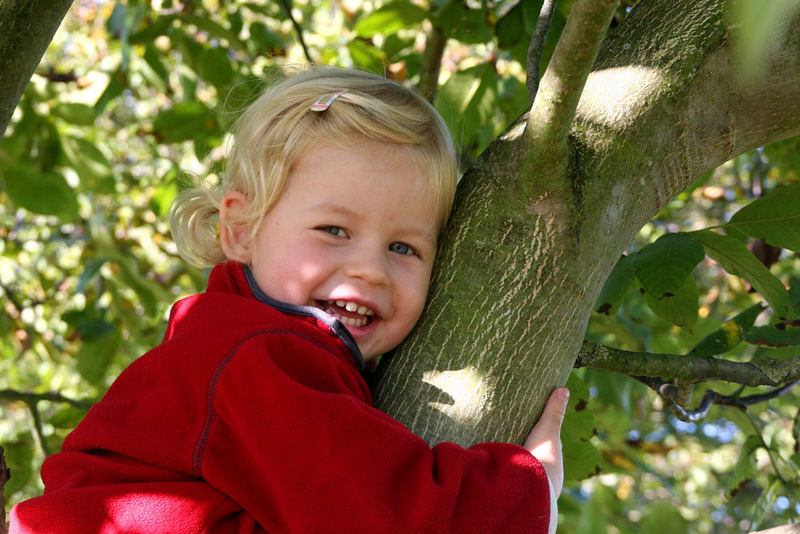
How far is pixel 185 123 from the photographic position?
3010mm

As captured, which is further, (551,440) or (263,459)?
(551,440)

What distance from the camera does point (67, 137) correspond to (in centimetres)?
302

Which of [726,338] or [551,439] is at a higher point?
[551,439]

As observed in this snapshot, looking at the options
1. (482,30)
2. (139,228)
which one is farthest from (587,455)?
(139,228)

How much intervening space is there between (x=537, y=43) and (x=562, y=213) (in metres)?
0.43

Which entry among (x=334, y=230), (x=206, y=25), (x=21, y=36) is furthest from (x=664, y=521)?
(x=206, y=25)

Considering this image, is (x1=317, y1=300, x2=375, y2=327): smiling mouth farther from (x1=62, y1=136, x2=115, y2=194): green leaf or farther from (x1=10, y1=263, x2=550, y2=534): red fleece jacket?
(x1=62, y1=136, x2=115, y2=194): green leaf

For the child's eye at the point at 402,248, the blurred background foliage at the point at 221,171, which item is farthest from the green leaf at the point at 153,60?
the child's eye at the point at 402,248

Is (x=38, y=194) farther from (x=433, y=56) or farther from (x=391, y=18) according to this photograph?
(x=433, y=56)

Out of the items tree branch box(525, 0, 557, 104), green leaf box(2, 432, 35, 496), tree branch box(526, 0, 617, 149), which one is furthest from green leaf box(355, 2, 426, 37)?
green leaf box(2, 432, 35, 496)

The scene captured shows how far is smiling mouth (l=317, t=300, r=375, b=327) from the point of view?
53.8 inches

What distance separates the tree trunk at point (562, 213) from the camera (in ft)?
3.92

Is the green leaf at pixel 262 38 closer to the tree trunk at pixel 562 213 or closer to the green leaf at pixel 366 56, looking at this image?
the green leaf at pixel 366 56

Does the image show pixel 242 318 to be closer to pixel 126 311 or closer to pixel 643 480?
pixel 126 311
